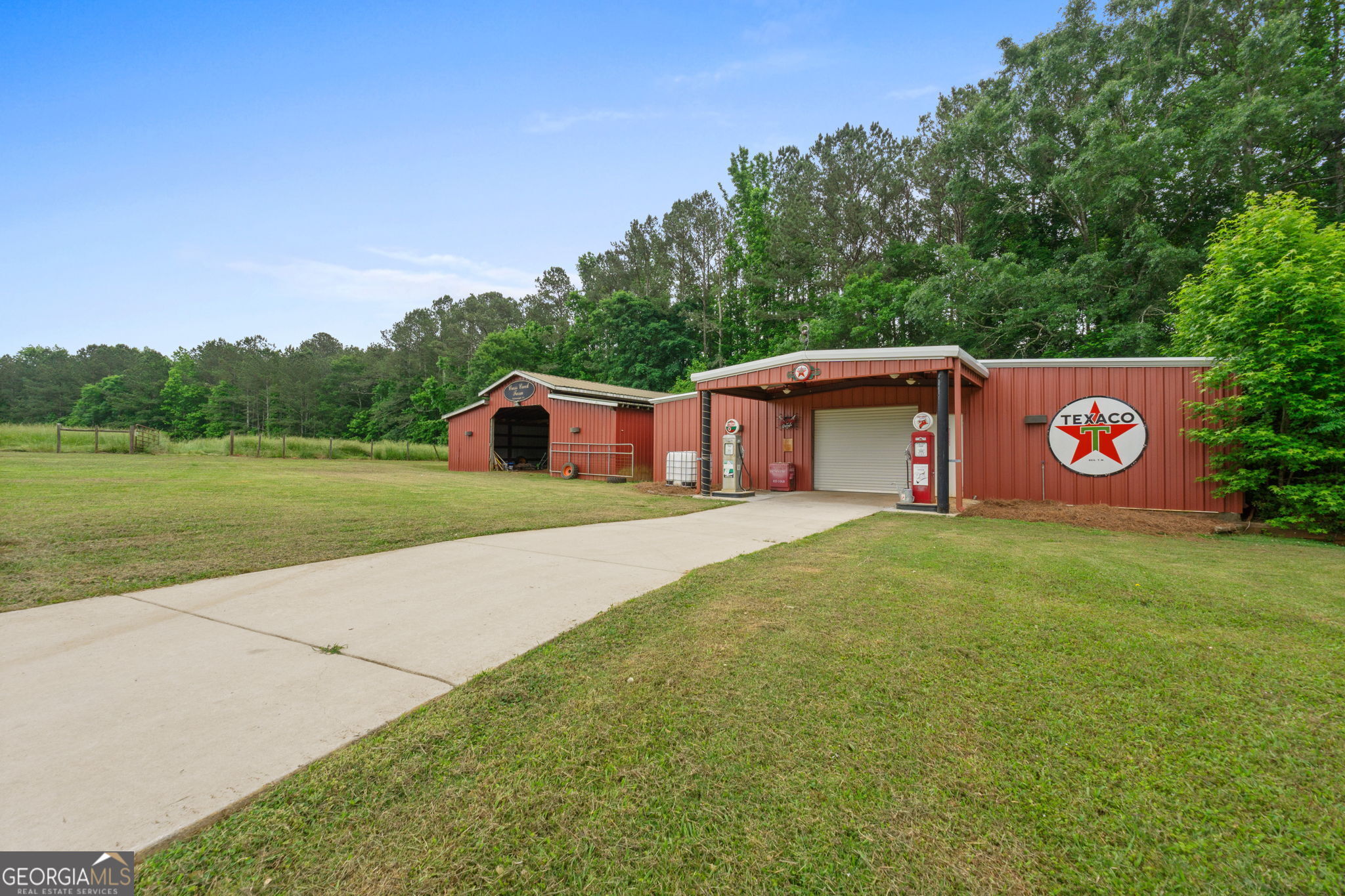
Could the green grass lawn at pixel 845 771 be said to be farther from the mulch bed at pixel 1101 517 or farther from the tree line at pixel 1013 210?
the tree line at pixel 1013 210

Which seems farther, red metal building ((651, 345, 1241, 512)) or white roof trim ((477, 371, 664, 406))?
white roof trim ((477, 371, 664, 406))

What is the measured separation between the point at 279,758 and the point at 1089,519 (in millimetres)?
10914

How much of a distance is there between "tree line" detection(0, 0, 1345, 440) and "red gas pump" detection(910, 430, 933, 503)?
24.9ft

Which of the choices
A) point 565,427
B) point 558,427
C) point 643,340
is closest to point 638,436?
point 565,427

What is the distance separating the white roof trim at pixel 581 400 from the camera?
18766 millimetres

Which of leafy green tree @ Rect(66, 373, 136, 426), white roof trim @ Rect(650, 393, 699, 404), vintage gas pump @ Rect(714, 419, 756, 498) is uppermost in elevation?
leafy green tree @ Rect(66, 373, 136, 426)

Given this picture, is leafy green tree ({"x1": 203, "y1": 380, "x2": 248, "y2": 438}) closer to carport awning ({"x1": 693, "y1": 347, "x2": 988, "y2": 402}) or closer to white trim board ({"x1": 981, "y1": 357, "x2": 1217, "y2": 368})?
carport awning ({"x1": 693, "y1": 347, "x2": 988, "y2": 402})

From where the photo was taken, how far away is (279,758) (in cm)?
196

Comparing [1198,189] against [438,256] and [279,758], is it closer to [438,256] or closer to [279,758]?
[279,758]

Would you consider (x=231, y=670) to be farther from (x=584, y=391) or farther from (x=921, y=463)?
(x=584, y=391)

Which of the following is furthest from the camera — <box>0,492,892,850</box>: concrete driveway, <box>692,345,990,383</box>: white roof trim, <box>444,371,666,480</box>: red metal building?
<box>444,371,666,480</box>: red metal building

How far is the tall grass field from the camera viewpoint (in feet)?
75.2

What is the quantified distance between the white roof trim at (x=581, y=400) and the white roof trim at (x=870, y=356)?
7.84m

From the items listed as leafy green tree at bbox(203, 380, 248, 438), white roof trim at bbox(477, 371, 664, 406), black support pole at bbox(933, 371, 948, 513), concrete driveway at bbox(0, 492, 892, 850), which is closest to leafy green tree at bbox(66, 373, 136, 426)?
leafy green tree at bbox(203, 380, 248, 438)
